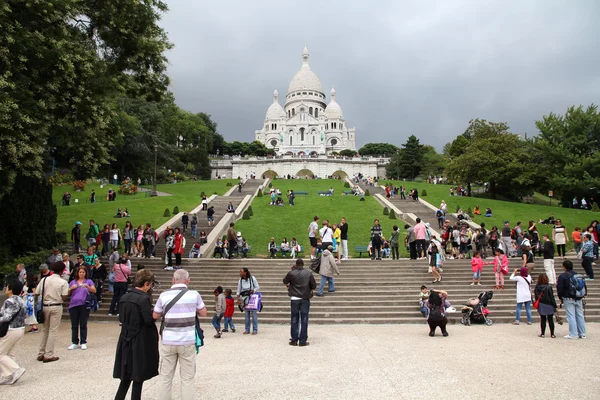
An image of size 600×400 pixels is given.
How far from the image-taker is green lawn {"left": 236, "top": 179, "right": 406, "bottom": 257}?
833 inches

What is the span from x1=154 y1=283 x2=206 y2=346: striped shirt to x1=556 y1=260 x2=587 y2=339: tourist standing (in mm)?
7365

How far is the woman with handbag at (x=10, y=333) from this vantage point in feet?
20.0

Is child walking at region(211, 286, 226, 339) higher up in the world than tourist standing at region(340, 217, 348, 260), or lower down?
lower down

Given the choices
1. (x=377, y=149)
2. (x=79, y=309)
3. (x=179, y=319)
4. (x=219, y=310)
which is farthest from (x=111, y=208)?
(x=377, y=149)

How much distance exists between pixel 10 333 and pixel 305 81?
12337 cm

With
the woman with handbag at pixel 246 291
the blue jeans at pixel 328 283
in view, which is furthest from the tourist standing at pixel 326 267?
the woman with handbag at pixel 246 291

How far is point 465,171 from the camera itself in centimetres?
3819

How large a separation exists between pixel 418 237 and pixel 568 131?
28060 millimetres

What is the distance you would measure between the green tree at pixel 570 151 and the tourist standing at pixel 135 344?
36.0m

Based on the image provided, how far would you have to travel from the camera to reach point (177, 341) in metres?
4.89

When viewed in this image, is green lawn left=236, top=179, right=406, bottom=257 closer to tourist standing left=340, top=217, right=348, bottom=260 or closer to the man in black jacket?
tourist standing left=340, top=217, right=348, bottom=260

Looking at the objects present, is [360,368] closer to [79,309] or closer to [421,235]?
[79,309]

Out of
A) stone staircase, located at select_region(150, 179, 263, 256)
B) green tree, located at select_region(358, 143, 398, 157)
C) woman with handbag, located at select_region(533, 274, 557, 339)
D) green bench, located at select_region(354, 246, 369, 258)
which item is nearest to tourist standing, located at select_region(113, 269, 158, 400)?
woman with handbag, located at select_region(533, 274, 557, 339)

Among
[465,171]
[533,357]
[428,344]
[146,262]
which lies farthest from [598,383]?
[465,171]
